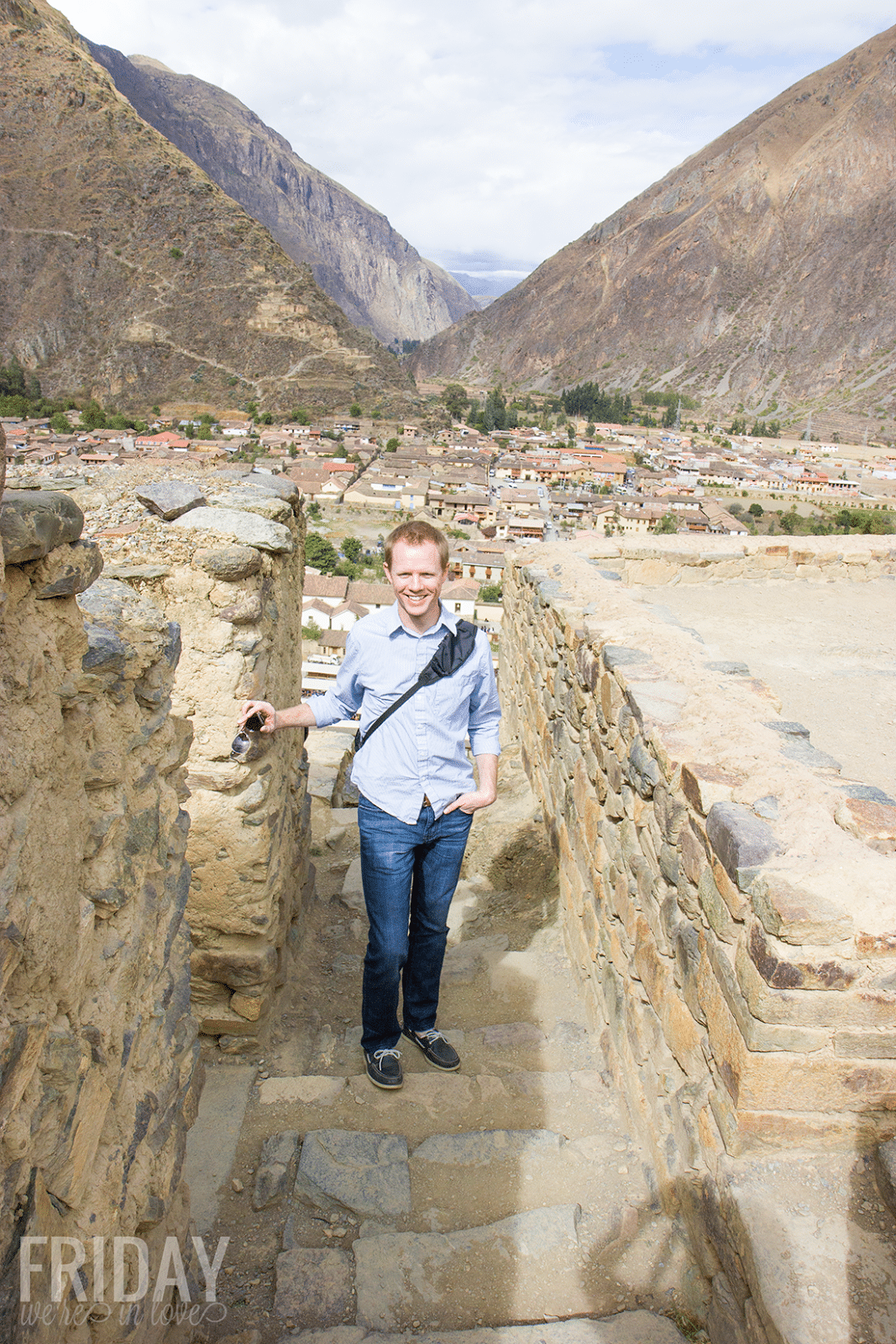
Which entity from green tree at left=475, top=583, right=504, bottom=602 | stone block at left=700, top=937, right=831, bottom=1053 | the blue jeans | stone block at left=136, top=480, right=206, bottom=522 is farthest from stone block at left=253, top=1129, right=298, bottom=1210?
green tree at left=475, top=583, right=504, bottom=602

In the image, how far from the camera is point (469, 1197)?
233cm

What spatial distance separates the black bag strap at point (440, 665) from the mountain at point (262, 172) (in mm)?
171061

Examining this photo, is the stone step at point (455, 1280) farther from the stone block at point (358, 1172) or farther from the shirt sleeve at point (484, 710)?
the shirt sleeve at point (484, 710)

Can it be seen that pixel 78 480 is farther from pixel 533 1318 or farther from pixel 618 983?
pixel 533 1318

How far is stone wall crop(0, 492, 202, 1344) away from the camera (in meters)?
1.17

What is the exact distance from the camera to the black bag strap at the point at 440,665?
253cm

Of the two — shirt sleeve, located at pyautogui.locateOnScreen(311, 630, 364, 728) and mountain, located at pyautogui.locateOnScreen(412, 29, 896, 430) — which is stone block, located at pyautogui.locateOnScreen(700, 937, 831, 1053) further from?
mountain, located at pyautogui.locateOnScreen(412, 29, 896, 430)

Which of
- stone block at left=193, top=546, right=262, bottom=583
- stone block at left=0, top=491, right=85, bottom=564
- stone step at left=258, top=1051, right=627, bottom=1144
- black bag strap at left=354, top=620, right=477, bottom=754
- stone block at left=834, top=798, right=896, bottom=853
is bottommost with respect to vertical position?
stone step at left=258, top=1051, right=627, bottom=1144

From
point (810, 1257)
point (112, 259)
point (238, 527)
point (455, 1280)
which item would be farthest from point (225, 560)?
point (112, 259)

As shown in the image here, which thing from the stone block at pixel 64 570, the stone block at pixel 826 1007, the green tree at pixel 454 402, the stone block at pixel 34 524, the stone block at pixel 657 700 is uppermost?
the green tree at pixel 454 402

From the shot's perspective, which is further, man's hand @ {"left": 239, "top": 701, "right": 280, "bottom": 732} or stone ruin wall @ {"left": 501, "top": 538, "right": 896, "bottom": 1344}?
man's hand @ {"left": 239, "top": 701, "right": 280, "bottom": 732}

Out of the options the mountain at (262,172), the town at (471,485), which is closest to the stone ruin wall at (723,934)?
the town at (471,485)

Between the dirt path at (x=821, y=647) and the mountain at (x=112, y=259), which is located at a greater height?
the mountain at (x=112, y=259)

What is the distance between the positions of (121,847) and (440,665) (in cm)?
118
